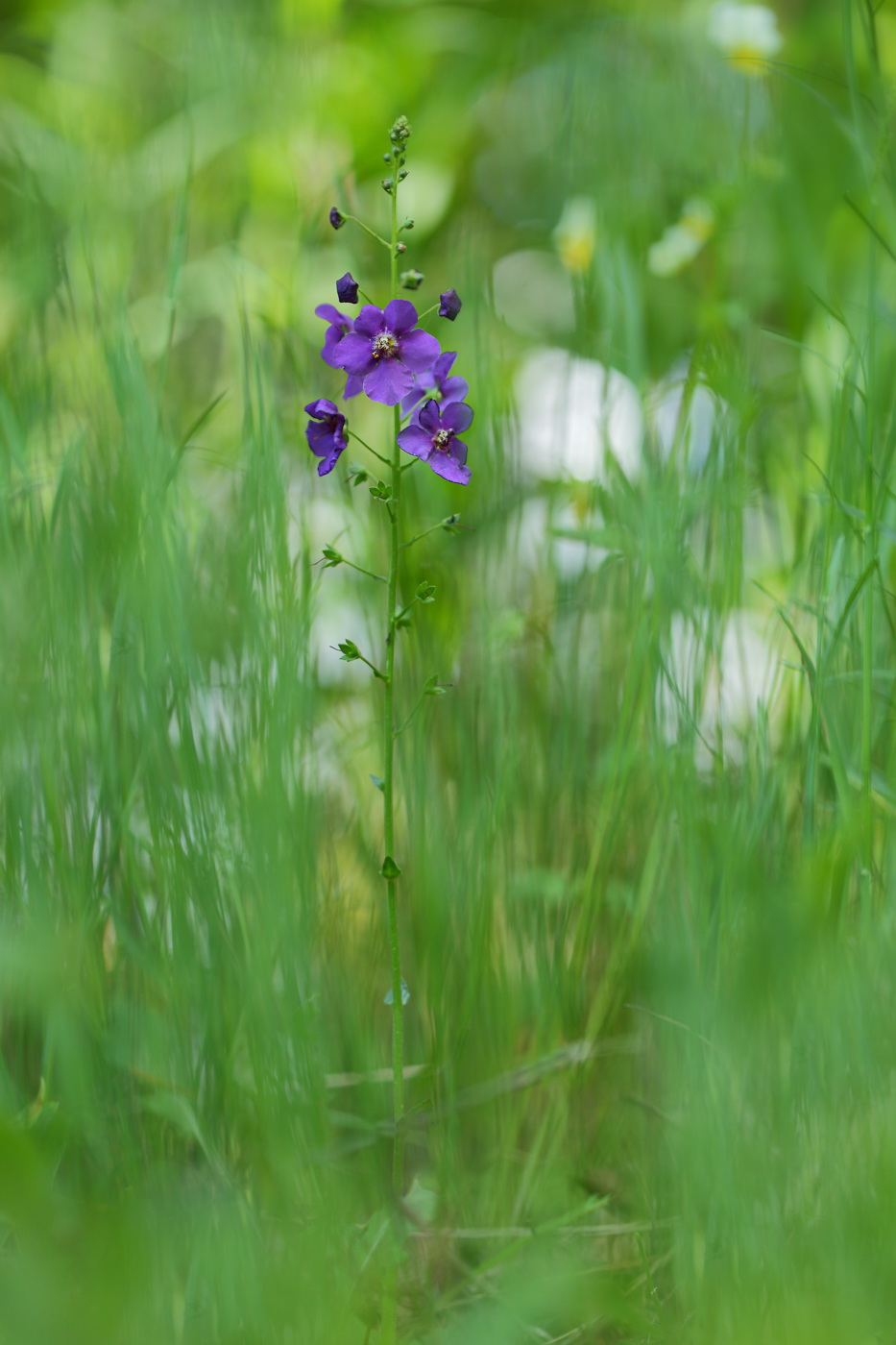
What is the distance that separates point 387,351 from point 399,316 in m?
0.03

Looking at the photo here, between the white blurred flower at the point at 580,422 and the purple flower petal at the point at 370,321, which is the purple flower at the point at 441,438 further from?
the white blurred flower at the point at 580,422

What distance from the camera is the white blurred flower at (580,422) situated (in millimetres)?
1061

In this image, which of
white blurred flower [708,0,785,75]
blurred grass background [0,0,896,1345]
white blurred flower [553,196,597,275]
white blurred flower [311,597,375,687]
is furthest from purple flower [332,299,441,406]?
white blurred flower [708,0,785,75]

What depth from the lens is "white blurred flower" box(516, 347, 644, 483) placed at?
1.06 meters

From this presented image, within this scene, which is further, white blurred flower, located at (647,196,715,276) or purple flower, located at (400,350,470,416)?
white blurred flower, located at (647,196,715,276)

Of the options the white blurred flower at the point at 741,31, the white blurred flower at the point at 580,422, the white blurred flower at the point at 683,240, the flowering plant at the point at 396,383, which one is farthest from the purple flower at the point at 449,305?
the white blurred flower at the point at 741,31

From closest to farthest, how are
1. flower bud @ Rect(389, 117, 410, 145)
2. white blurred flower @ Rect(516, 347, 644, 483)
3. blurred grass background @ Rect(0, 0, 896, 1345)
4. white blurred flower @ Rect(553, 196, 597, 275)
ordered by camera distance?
blurred grass background @ Rect(0, 0, 896, 1345)
flower bud @ Rect(389, 117, 410, 145)
white blurred flower @ Rect(516, 347, 644, 483)
white blurred flower @ Rect(553, 196, 597, 275)

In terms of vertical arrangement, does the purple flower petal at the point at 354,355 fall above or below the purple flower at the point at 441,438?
above

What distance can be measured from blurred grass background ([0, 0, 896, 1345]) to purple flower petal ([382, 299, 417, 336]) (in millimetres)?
131

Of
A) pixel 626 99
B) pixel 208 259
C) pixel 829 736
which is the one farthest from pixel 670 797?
pixel 208 259

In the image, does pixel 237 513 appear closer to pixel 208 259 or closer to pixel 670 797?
pixel 670 797

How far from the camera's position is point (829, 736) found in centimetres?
74

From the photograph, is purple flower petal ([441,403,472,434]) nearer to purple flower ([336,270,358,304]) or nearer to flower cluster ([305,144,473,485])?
flower cluster ([305,144,473,485])

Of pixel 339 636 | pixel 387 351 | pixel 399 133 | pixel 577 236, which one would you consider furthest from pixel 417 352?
pixel 339 636
